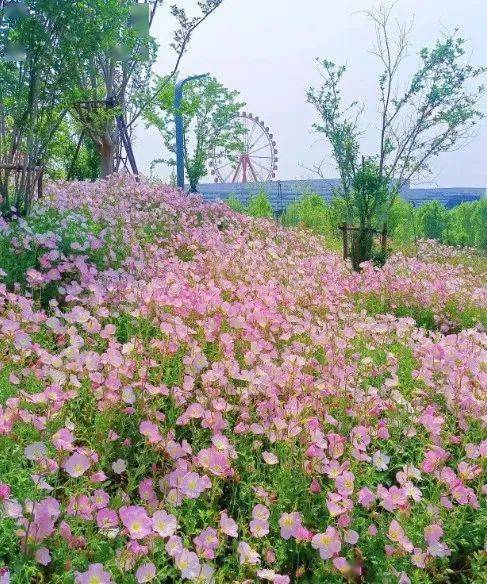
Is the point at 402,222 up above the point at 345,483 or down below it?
above

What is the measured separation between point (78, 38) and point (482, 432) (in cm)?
633

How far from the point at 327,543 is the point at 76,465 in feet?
2.72

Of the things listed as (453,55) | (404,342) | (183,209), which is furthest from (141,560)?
(453,55)

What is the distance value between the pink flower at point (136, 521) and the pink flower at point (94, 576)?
6.6 inches

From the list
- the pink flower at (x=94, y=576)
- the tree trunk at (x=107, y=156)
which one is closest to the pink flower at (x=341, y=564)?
the pink flower at (x=94, y=576)

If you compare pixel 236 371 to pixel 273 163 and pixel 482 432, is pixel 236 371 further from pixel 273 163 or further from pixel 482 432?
pixel 273 163

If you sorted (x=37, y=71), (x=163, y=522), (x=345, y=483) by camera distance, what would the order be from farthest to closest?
1. (x=37, y=71)
2. (x=345, y=483)
3. (x=163, y=522)

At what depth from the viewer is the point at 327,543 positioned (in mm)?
2068

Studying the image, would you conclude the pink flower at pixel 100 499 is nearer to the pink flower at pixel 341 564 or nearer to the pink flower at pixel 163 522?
the pink flower at pixel 163 522

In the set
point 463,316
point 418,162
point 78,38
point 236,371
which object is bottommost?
point 463,316

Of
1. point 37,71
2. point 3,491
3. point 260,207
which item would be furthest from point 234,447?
point 260,207

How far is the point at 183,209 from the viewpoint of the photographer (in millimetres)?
9484

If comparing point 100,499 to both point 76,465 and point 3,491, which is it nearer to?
point 76,465

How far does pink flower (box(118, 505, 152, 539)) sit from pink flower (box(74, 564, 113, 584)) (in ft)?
0.55
